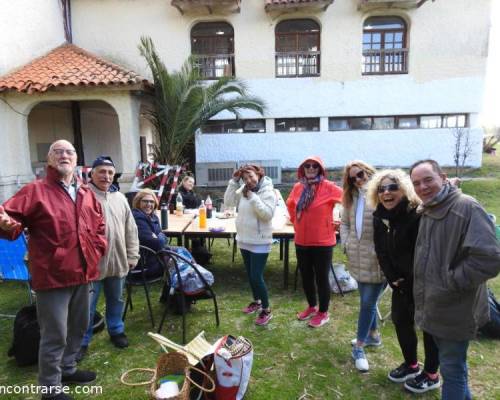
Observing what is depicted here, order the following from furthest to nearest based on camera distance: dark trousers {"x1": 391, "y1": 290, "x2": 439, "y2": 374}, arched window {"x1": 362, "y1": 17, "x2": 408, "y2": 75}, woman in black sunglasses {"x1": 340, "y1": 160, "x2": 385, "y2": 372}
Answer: arched window {"x1": 362, "y1": 17, "x2": 408, "y2": 75}
woman in black sunglasses {"x1": 340, "y1": 160, "x2": 385, "y2": 372}
dark trousers {"x1": 391, "y1": 290, "x2": 439, "y2": 374}

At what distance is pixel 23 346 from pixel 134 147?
22.5ft

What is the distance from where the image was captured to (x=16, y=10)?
8.59 metres

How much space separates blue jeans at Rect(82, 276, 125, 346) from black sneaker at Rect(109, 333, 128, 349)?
0.12 feet

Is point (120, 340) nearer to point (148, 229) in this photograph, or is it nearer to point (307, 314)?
point (148, 229)

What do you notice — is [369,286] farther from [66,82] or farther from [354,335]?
[66,82]

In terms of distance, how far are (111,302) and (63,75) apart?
750 centimetres

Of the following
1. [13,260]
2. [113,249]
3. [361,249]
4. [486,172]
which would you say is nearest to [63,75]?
[13,260]

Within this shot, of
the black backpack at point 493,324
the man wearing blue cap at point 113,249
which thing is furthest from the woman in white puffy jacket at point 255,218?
the black backpack at point 493,324

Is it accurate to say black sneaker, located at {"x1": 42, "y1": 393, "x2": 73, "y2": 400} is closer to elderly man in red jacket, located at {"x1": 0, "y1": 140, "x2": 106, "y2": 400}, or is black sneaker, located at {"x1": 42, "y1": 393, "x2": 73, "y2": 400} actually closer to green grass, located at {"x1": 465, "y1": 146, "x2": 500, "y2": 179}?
elderly man in red jacket, located at {"x1": 0, "y1": 140, "x2": 106, "y2": 400}

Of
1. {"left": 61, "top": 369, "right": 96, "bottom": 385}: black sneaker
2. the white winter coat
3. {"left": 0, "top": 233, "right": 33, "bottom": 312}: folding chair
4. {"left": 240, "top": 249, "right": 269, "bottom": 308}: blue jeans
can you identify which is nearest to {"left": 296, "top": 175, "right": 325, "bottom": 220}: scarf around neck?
the white winter coat

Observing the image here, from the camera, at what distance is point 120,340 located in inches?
136

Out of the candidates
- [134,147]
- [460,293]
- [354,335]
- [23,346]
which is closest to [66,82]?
[134,147]

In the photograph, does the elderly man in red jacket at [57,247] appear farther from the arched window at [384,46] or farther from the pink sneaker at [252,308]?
the arched window at [384,46]

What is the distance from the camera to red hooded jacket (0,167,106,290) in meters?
2.35
